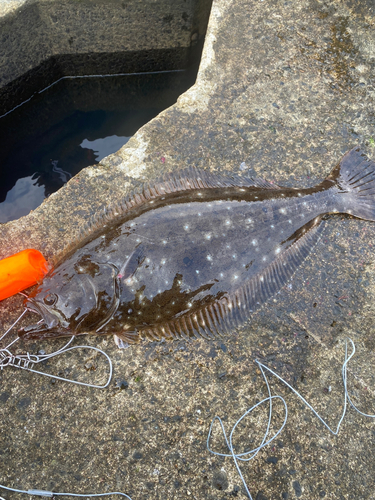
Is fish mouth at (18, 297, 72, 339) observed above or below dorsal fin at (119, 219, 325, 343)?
above

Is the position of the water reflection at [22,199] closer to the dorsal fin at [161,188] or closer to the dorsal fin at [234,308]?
the dorsal fin at [161,188]

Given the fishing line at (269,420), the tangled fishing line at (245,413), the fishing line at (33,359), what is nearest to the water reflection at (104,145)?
the tangled fishing line at (245,413)

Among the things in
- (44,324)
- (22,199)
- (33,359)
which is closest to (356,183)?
(44,324)

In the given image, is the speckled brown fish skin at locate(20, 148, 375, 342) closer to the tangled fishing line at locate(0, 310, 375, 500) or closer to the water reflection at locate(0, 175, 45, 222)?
the tangled fishing line at locate(0, 310, 375, 500)

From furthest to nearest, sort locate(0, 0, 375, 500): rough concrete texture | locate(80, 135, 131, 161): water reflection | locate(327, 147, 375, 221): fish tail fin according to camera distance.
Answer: locate(80, 135, 131, 161): water reflection
locate(327, 147, 375, 221): fish tail fin
locate(0, 0, 375, 500): rough concrete texture

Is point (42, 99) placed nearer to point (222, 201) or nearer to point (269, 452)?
point (222, 201)

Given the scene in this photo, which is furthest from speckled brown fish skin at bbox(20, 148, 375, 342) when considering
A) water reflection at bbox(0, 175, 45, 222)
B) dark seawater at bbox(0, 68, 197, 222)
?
dark seawater at bbox(0, 68, 197, 222)

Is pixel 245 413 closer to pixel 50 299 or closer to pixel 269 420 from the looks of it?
pixel 269 420
